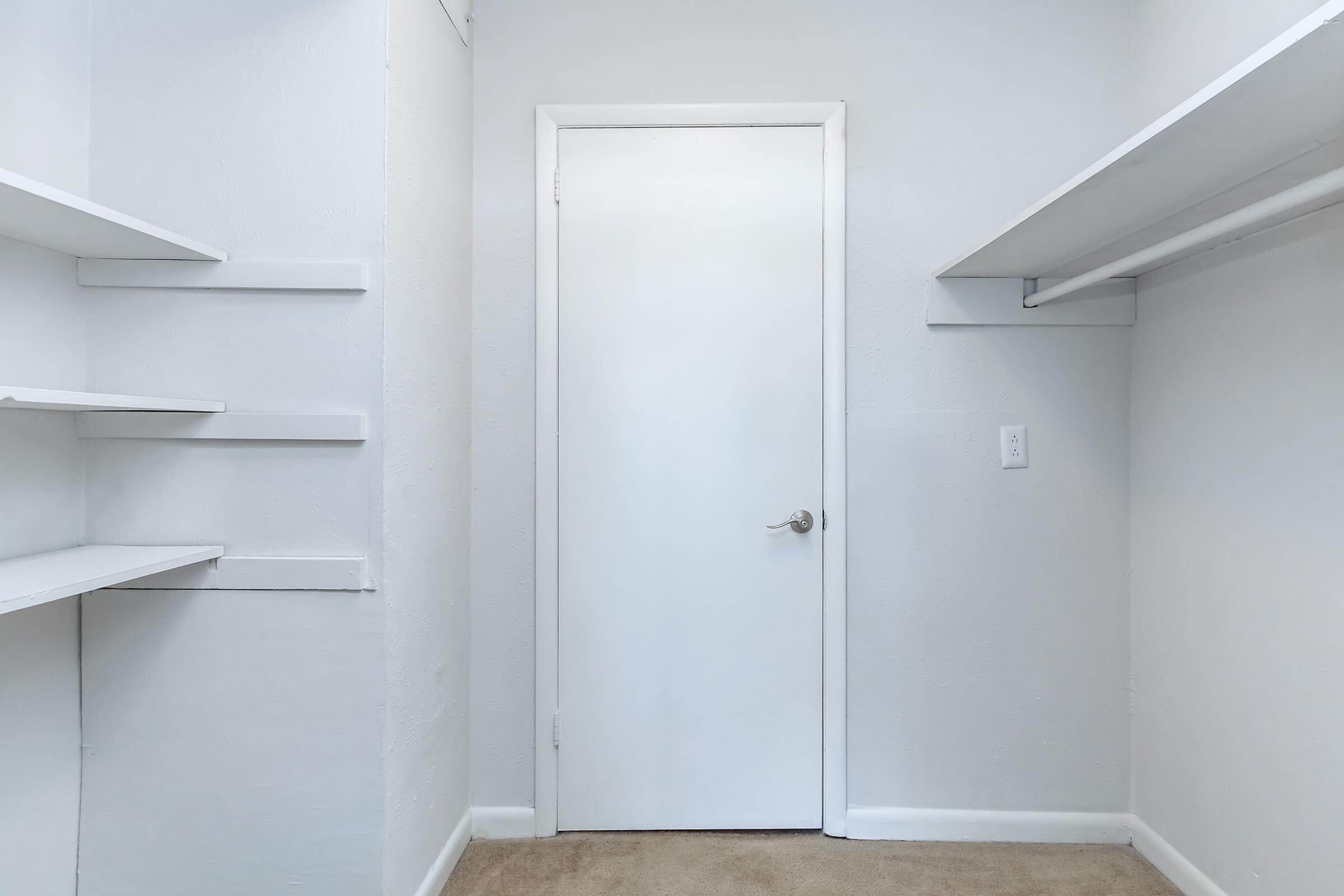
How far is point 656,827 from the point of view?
2.01 meters

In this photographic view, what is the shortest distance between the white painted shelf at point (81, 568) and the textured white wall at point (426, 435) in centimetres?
38

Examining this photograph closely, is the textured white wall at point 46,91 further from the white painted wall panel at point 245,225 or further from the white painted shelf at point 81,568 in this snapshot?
the white painted shelf at point 81,568

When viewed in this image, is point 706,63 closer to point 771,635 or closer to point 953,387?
point 953,387

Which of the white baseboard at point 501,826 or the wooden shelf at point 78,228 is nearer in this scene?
the wooden shelf at point 78,228

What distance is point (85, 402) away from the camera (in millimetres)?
1077

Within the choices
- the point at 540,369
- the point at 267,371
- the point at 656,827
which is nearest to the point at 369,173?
the point at 267,371

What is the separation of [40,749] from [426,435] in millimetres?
938

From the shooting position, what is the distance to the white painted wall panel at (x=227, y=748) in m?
1.42

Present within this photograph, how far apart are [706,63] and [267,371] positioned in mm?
1456

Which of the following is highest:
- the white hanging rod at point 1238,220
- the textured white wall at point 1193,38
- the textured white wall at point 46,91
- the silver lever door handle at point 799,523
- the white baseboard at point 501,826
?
the textured white wall at point 1193,38

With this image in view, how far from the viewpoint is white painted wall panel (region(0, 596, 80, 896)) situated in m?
1.28

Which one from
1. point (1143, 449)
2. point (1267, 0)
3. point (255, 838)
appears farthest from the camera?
point (1143, 449)

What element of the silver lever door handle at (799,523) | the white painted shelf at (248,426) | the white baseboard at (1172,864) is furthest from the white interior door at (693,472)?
the white baseboard at (1172,864)

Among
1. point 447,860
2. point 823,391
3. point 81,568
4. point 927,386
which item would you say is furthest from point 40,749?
point 927,386
